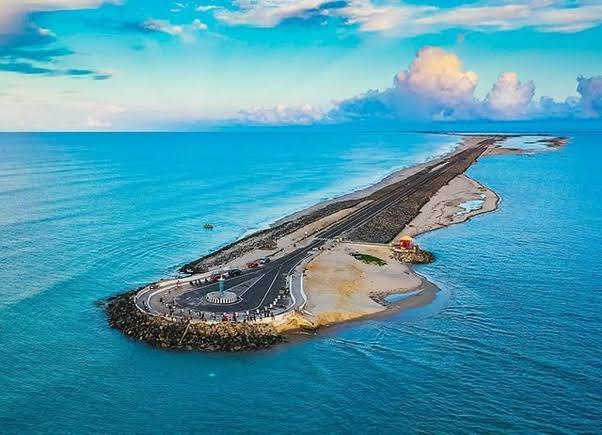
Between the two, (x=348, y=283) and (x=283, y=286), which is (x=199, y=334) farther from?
(x=348, y=283)

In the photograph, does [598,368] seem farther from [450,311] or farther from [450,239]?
[450,239]

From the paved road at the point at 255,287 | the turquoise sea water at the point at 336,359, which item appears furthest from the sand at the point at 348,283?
the paved road at the point at 255,287

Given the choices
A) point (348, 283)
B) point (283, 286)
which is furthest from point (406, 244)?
point (283, 286)

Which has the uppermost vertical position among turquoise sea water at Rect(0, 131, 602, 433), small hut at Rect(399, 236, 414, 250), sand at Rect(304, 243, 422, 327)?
small hut at Rect(399, 236, 414, 250)

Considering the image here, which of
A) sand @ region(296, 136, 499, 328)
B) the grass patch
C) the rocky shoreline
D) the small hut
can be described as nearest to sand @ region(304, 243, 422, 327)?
sand @ region(296, 136, 499, 328)

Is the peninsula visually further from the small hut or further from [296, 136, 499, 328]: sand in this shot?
the small hut

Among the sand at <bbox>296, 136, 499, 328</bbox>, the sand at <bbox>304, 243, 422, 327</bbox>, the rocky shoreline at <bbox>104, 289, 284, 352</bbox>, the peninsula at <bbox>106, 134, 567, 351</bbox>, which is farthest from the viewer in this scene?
the sand at <bbox>296, 136, 499, 328</bbox>
